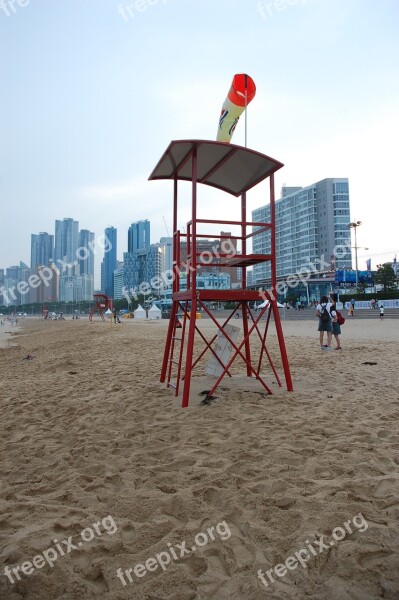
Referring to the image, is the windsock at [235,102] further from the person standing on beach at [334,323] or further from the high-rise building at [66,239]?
the high-rise building at [66,239]

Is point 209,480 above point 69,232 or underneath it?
underneath

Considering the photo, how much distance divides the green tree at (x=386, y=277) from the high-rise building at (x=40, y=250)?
275ft

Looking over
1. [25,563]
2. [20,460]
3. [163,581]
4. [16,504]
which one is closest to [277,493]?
[163,581]

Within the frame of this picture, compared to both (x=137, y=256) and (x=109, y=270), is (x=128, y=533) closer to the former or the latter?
(x=137, y=256)

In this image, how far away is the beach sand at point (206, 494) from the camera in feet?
6.88

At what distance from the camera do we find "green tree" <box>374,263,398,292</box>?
61625 millimetres

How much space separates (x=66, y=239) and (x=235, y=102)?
10617 centimetres

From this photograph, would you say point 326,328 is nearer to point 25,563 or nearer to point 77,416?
point 77,416

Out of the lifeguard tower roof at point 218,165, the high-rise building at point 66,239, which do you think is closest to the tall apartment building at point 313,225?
the high-rise building at point 66,239

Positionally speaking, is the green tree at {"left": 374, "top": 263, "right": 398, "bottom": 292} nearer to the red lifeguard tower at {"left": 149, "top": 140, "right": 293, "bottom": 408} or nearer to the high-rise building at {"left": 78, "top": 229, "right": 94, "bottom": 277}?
the red lifeguard tower at {"left": 149, "top": 140, "right": 293, "bottom": 408}

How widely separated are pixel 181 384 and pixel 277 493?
3.86 m

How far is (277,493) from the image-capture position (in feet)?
9.50

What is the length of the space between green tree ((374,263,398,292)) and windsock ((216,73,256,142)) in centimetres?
6361

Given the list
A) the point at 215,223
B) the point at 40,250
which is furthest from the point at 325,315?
the point at 40,250
